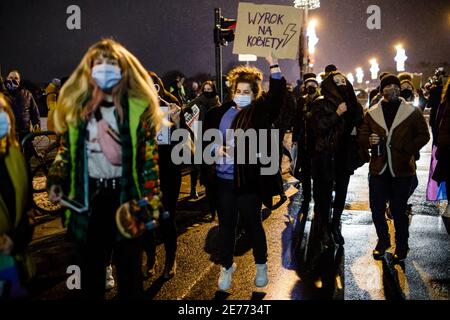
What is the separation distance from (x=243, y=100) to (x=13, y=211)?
7.34 feet

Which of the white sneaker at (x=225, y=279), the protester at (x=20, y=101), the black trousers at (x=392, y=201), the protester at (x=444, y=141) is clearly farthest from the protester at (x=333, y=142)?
the protester at (x=20, y=101)

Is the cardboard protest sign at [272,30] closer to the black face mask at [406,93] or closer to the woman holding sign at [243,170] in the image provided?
the woman holding sign at [243,170]

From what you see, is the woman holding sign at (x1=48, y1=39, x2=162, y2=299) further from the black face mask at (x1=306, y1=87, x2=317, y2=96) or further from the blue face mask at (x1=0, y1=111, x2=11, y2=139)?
the black face mask at (x1=306, y1=87, x2=317, y2=96)

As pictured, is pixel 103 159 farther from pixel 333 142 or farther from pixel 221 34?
pixel 221 34

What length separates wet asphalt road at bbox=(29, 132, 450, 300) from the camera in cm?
450

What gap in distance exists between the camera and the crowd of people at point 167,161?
3117mm

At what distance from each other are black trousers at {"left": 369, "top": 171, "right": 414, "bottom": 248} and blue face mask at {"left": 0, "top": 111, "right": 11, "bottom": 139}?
396cm

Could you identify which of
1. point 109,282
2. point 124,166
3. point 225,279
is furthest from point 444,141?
point 109,282

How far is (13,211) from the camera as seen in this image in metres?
3.05

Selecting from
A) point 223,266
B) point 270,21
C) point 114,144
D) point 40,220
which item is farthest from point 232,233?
point 40,220

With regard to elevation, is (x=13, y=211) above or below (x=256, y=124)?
below

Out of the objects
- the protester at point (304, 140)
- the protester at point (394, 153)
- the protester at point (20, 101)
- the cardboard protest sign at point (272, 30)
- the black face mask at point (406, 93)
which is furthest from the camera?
the protester at point (20, 101)

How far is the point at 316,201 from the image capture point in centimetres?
620

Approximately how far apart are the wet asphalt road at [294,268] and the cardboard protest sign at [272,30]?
2.35 metres
